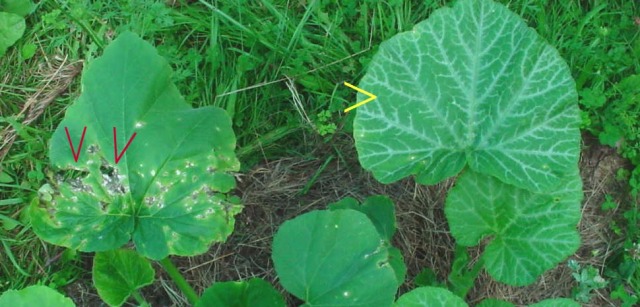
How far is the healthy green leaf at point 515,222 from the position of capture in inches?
77.2

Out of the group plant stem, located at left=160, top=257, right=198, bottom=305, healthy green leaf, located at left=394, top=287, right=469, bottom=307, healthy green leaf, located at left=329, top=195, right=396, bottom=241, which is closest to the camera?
healthy green leaf, located at left=394, top=287, right=469, bottom=307

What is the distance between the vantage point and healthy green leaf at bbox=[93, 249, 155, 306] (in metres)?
2.02

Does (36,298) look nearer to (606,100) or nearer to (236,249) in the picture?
(236,249)

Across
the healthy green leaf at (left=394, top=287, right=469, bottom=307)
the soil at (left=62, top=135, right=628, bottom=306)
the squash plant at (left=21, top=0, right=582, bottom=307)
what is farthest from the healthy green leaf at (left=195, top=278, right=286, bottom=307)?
the soil at (left=62, top=135, right=628, bottom=306)

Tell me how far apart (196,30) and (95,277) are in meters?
1.02

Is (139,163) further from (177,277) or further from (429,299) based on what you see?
(429,299)

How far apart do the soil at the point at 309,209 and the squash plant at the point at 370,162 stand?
0.46m

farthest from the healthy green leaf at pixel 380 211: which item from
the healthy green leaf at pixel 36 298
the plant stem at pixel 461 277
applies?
the healthy green leaf at pixel 36 298

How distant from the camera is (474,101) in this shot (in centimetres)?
198

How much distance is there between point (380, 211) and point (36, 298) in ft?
3.23

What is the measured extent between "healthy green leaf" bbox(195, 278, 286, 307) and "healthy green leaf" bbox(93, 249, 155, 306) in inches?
8.1

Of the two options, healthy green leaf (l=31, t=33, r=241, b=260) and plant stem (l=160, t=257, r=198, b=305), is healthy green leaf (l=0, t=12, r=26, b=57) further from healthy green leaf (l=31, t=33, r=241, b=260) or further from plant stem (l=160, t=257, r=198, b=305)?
plant stem (l=160, t=257, r=198, b=305)

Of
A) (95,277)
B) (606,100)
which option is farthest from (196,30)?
(606,100)

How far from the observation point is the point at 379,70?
6.44 feet
